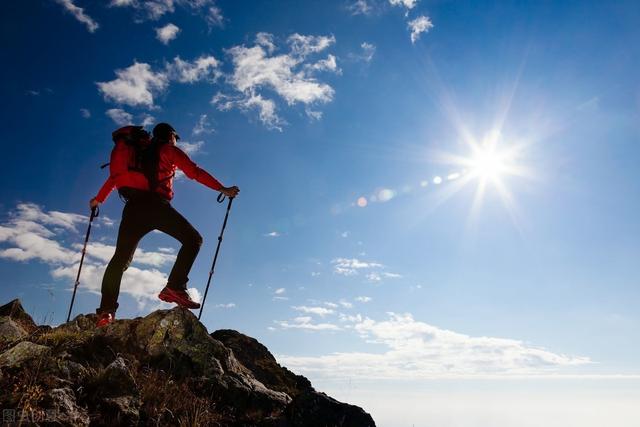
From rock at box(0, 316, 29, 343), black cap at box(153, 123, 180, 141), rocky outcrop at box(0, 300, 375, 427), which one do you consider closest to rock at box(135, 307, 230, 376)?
rocky outcrop at box(0, 300, 375, 427)

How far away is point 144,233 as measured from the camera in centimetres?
868

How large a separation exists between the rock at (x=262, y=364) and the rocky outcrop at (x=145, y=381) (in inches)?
2.2

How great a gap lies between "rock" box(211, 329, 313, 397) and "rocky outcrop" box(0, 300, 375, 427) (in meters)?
0.06

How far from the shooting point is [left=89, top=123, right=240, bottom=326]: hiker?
8539 mm

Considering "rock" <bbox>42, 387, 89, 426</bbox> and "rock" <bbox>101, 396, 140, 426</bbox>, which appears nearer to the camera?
"rock" <bbox>42, 387, 89, 426</bbox>

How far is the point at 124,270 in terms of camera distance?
8617 mm

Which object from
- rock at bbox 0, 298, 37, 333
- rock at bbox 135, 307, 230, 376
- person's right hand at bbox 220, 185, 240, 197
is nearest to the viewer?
rock at bbox 135, 307, 230, 376

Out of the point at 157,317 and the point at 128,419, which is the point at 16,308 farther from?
the point at 128,419

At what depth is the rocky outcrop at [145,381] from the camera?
6.14 meters

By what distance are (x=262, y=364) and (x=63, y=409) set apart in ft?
17.7

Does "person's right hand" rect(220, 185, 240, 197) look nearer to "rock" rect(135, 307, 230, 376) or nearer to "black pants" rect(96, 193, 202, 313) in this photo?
"black pants" rect(96, 193, 202, 313)

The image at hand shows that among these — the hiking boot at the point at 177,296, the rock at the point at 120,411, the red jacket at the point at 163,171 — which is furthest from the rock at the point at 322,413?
the red jacket at the point at 163,171

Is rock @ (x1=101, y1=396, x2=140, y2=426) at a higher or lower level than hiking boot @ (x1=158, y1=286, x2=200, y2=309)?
lower

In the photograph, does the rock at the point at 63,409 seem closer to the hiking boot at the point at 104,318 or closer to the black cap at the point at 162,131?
the hiking boot at the point at 104,318
